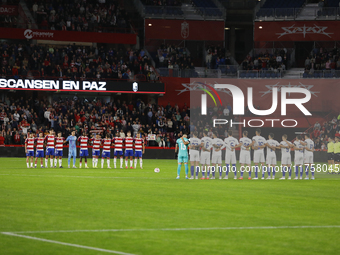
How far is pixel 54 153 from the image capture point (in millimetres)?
28047

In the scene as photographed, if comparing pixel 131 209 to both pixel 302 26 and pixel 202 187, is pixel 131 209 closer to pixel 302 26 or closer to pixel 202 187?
pixel 202 187

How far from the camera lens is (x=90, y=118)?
41062mm

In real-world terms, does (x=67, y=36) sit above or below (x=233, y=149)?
above

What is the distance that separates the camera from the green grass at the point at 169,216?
27.3ft

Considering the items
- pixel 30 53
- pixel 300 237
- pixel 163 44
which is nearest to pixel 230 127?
pixel 163 44

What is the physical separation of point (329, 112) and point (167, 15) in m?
20.3

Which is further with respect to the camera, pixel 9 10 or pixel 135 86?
pixel 9 10


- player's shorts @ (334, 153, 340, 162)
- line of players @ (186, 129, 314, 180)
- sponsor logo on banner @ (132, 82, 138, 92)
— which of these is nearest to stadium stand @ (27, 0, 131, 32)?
sponsor logo on banner @ (132, 82, 138, 92)

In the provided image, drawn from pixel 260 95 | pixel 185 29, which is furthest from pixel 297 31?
pixel 260 95

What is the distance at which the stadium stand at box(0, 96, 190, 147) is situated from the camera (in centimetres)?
3850

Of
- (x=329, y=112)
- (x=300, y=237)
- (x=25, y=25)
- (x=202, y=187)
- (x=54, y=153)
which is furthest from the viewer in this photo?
(x=25, y=25)

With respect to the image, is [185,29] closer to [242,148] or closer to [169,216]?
[242,148]

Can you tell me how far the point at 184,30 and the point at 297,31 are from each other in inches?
468

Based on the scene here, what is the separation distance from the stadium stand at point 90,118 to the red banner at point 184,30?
32.1ft
